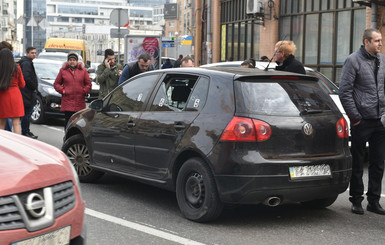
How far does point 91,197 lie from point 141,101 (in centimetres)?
124

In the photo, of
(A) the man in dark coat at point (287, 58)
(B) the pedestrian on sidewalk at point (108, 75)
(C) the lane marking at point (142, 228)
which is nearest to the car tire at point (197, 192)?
(C) the lane marking at point (142, 228)

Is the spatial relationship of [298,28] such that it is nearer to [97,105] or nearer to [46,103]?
[46,103]

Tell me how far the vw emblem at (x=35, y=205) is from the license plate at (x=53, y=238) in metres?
0.13

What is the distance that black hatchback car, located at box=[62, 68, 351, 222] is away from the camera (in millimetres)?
5621

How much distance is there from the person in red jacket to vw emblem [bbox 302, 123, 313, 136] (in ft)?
20.0

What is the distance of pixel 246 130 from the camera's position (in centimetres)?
562

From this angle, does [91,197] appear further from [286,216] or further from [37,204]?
[37,204]

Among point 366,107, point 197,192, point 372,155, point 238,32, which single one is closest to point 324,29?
point 238,32

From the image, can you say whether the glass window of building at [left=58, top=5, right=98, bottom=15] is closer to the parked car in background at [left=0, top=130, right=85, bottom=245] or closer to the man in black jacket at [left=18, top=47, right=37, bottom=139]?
the man in black jacket at [left=18, top=47, right=37, bottom=139]

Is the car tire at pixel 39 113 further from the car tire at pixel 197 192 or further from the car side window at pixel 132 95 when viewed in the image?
the car tire at pixel 197 192

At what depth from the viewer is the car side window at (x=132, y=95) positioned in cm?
691

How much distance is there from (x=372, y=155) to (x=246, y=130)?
5.92 feet

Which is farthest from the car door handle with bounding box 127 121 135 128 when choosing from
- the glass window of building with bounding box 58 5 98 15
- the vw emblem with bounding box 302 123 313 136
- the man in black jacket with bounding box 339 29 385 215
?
the glass window of building with bounding box 58 5 98 15

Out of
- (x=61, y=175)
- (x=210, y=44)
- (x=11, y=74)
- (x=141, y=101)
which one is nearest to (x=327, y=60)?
(x=210, y=44)
